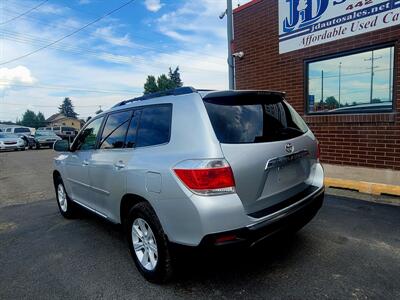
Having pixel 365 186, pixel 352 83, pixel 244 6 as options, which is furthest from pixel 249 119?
pixel 244 6

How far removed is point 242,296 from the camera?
2752mm

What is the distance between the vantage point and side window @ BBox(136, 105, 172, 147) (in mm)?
3004

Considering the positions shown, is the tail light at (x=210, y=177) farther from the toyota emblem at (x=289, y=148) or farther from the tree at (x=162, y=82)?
the tree at (x=162, y=82)

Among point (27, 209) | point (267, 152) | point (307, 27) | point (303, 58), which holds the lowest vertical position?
point (27, 209)

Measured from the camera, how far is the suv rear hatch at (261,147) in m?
2.65

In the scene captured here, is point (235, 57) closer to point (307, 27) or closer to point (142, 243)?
point (307, 27)

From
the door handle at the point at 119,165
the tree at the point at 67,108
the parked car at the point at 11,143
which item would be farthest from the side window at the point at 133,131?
the tree at the point at 67,108

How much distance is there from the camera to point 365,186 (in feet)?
20.1

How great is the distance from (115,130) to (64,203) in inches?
89.2

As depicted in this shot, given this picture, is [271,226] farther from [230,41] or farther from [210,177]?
[230,41]

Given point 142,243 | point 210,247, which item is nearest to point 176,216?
point 210,247

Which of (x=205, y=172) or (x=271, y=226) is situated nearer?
(x=205, y=172)

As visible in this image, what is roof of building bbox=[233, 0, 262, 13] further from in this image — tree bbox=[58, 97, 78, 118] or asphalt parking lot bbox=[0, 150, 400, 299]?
tree bbox=[58, 97, 78, 118]

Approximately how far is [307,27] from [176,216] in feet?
22.7
